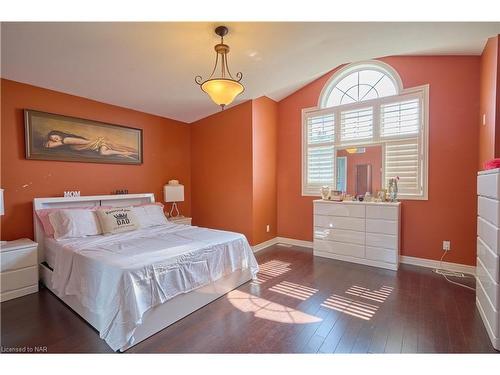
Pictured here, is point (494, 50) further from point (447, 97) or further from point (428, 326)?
point (428, 326)

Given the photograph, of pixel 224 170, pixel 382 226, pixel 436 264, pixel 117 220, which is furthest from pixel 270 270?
pixel 436 264

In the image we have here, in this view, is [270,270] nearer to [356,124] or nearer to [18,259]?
[356,124]

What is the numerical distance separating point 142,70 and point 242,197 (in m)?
2.50

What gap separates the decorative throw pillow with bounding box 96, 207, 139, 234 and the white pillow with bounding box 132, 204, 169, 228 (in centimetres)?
12

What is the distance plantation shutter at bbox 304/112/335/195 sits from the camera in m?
4.48

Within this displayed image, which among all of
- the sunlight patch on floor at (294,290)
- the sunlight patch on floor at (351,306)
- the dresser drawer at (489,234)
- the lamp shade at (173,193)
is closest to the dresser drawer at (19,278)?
the lamp shade at (173,193)

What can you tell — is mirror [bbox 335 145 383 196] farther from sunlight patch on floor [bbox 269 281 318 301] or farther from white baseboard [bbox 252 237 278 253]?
sunlight patch on floor [bbox 269 281 318 301]

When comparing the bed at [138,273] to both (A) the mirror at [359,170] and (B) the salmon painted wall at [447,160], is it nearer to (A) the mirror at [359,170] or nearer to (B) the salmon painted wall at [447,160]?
(A) the mirror at [359,170]

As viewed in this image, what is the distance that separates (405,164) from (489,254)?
6.59 ft

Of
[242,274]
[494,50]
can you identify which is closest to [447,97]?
[494,50]

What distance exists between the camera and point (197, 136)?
5.08 metres

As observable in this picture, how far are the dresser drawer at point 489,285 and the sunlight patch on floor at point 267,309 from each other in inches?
53.0

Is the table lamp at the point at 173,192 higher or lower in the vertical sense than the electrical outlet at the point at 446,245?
higher

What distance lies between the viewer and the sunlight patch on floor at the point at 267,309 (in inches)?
89.5
